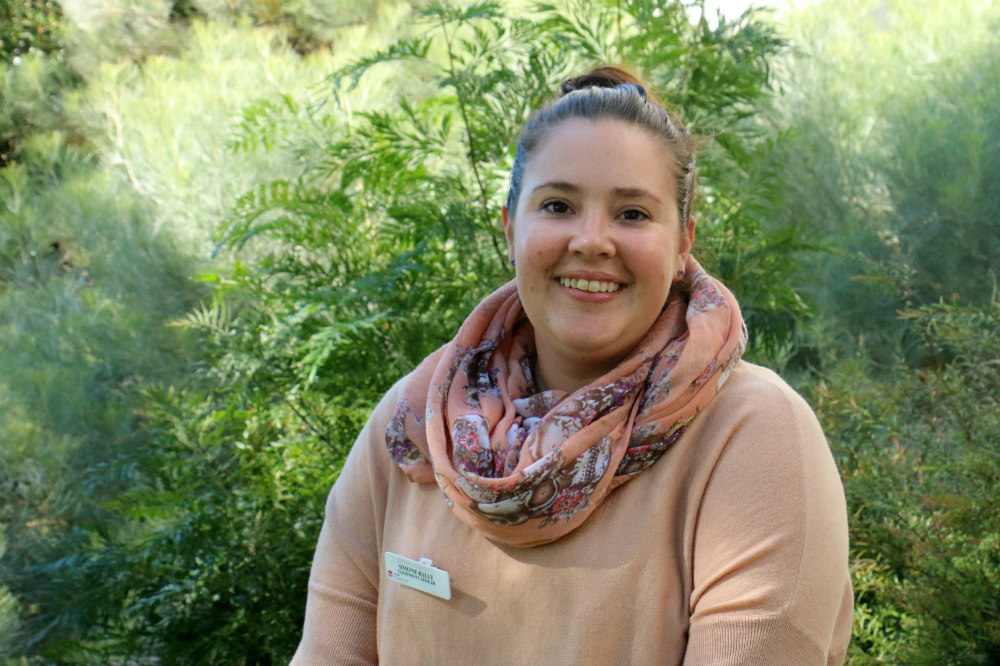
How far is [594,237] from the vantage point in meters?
1.44

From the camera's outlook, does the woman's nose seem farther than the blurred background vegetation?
No

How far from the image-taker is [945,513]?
2.37m

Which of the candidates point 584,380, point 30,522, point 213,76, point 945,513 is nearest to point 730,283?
point 945,513

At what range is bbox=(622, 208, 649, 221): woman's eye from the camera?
4.80ft

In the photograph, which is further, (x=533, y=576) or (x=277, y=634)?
(x=277, y=634)

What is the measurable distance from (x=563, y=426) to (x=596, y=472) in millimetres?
98

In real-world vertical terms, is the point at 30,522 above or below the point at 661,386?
below

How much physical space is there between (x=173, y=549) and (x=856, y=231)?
344 centimetres

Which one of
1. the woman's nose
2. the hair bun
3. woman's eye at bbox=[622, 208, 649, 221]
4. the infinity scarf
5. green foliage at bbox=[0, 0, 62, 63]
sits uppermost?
green foliage at bbox=[0, 0, 62, 63]

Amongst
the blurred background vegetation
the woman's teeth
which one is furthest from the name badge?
the blurred background vegetation

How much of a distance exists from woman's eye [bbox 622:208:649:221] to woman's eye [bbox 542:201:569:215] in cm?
10

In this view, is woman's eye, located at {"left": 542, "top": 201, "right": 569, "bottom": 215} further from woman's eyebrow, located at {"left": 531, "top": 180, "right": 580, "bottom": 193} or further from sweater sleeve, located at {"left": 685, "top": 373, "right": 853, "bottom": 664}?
sweater sleeve, located at {"left": 685, "top": 373, "right": 853, "bottom": 664}

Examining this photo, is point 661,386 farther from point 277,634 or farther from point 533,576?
point 277,634

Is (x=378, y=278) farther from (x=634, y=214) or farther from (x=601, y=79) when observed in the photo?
(x=634, y=214)
